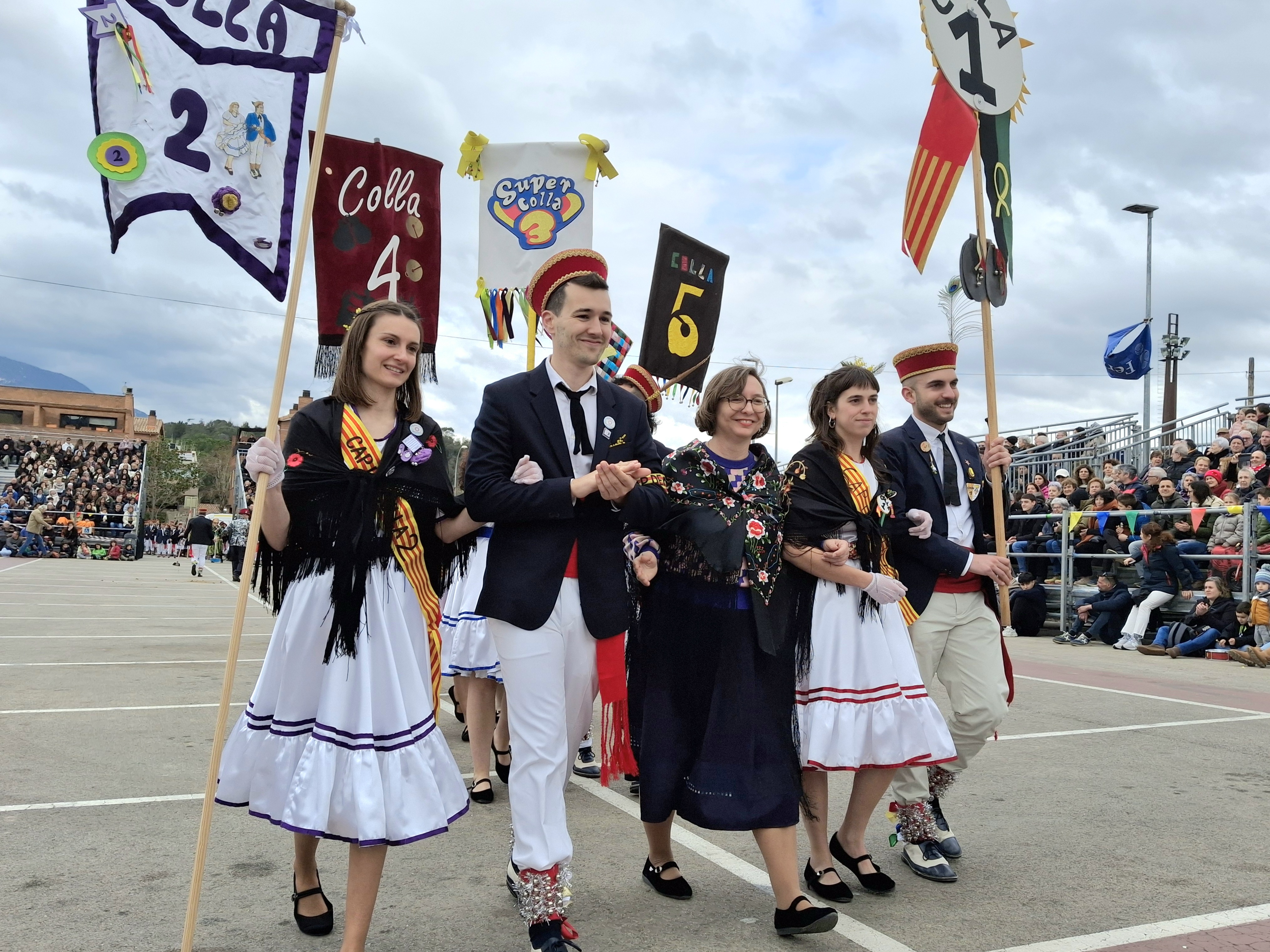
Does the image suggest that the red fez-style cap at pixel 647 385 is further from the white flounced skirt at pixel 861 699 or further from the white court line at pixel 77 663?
the white court line at pixel 77 663

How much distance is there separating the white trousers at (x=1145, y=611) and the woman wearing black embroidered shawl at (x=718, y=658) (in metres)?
10.9

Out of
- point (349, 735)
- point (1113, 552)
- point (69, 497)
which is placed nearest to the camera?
point (349, 735)

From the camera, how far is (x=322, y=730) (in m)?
2.98

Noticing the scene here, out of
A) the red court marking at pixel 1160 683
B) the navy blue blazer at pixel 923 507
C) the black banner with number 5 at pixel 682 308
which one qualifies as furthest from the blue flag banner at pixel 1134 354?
the navy blue blazer at pixel 923 507

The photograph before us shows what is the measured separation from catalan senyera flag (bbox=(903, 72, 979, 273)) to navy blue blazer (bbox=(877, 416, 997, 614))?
1322mm

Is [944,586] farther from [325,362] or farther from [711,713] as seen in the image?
[325,362]

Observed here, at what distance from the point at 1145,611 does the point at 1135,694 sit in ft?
15.7

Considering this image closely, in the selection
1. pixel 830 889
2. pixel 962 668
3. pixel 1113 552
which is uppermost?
pixel 1113 552

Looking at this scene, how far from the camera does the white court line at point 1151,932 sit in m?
3.14

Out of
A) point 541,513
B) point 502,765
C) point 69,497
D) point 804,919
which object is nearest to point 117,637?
point 502,765

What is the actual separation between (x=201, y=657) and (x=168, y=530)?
4679 cm

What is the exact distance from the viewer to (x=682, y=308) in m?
7.10

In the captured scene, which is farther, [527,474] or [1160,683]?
[1160,683]

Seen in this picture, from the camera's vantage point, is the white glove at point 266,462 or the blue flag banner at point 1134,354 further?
the blue flag banner at point 1134,354
